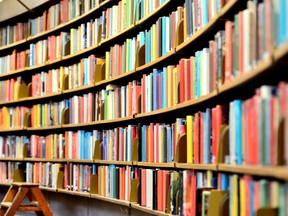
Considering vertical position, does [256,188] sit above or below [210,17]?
below

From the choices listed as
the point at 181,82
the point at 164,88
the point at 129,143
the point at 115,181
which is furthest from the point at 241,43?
the point at 115,181

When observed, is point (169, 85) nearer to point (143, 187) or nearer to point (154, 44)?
point (154, 44)

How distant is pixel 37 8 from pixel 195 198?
4.07 m

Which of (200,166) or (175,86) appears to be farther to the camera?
(175,86)

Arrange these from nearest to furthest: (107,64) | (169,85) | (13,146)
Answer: (169,85) → (107,64) → (13,146)

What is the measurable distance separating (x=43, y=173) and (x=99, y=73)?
148cm

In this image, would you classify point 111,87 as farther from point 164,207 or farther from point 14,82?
point 14,82

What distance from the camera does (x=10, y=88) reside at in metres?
6.91

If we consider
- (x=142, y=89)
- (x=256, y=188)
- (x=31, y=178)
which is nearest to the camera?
(x=256, y=188)

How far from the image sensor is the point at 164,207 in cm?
391

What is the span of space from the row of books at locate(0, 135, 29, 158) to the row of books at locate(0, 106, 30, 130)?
123mm

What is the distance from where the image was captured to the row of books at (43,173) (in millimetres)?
6055

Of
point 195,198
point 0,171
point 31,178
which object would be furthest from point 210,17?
point 0,171

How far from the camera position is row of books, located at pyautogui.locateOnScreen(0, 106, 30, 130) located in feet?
22.0
